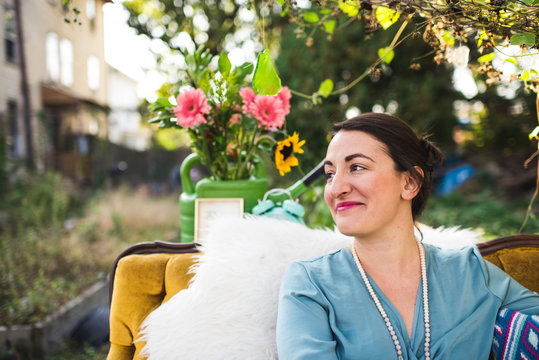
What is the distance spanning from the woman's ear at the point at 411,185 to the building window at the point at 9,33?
8411 mm

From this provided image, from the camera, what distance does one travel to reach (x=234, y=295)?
1396 millimetres

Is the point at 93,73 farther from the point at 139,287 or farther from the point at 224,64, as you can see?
the point at 139,287

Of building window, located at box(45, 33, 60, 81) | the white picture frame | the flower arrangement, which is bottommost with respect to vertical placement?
the white picture frame

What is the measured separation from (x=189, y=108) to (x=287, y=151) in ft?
1.64

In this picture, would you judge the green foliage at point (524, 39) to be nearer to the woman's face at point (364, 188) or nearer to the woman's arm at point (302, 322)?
the woman's face at point (364, 188)

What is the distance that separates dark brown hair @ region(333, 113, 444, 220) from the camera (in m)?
1.38

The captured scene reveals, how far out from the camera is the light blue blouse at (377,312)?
3.94ft

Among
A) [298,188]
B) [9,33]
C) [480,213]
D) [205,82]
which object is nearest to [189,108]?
[205,82]

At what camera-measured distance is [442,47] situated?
1.57 m

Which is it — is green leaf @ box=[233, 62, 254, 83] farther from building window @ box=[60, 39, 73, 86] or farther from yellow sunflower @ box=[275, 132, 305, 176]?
building window @ box=[60, 39, 73, 86]

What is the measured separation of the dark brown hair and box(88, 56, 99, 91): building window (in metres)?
12.9

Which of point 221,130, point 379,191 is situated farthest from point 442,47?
point 221,130

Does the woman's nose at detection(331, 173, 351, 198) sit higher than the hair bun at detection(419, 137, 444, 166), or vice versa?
the hair bun at detection(419, 137, 444, 166)

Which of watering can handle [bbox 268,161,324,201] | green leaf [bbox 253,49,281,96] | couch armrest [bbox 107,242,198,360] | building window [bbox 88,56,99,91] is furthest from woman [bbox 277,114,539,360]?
building window [bbox 88,56,99,91]
